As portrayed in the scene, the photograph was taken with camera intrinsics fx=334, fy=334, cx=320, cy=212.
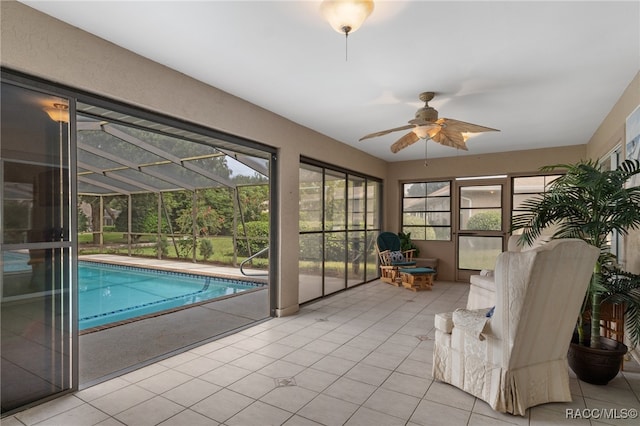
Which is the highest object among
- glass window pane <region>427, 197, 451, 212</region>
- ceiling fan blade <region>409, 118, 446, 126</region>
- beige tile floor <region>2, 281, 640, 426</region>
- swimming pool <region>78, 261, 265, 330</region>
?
ceiling fan blade <region>409, 118, 446, 126</region>

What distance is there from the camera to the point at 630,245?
3.36 metres

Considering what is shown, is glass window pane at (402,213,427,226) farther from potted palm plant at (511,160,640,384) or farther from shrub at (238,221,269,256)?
potted palm plant at (511,160,640,384)

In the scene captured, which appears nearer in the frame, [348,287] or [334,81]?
[334,81]

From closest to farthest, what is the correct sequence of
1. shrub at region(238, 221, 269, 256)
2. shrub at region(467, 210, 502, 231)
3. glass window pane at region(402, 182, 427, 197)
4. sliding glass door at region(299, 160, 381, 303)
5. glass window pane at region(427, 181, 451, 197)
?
sliding glass door at region(299, 160, 381, 303)
shrub at region(467, 210, 502, 231)
glass window pane at region(427, 181, 451, 197)
glass window pane at region(402, 182, 427, 197)
shrub at region(238, 221, 269, 256)

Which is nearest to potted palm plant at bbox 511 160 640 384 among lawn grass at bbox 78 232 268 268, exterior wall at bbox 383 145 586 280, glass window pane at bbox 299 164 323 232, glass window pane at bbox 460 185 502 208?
glass window pane at bbox 299 164 323 232

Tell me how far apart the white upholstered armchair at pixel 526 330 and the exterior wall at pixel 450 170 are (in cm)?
492

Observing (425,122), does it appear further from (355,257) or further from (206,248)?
(206,248)

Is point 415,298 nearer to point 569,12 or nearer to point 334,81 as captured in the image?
point 334,81

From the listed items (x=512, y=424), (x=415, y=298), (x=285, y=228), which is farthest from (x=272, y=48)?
(x=415, y=298)

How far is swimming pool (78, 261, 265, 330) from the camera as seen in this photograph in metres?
5.61

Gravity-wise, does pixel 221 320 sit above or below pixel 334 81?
below

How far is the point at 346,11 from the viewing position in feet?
6.48

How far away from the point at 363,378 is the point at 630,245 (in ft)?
9.87

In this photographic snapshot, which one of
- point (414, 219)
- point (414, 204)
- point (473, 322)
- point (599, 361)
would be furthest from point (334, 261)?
point (599, 361)
